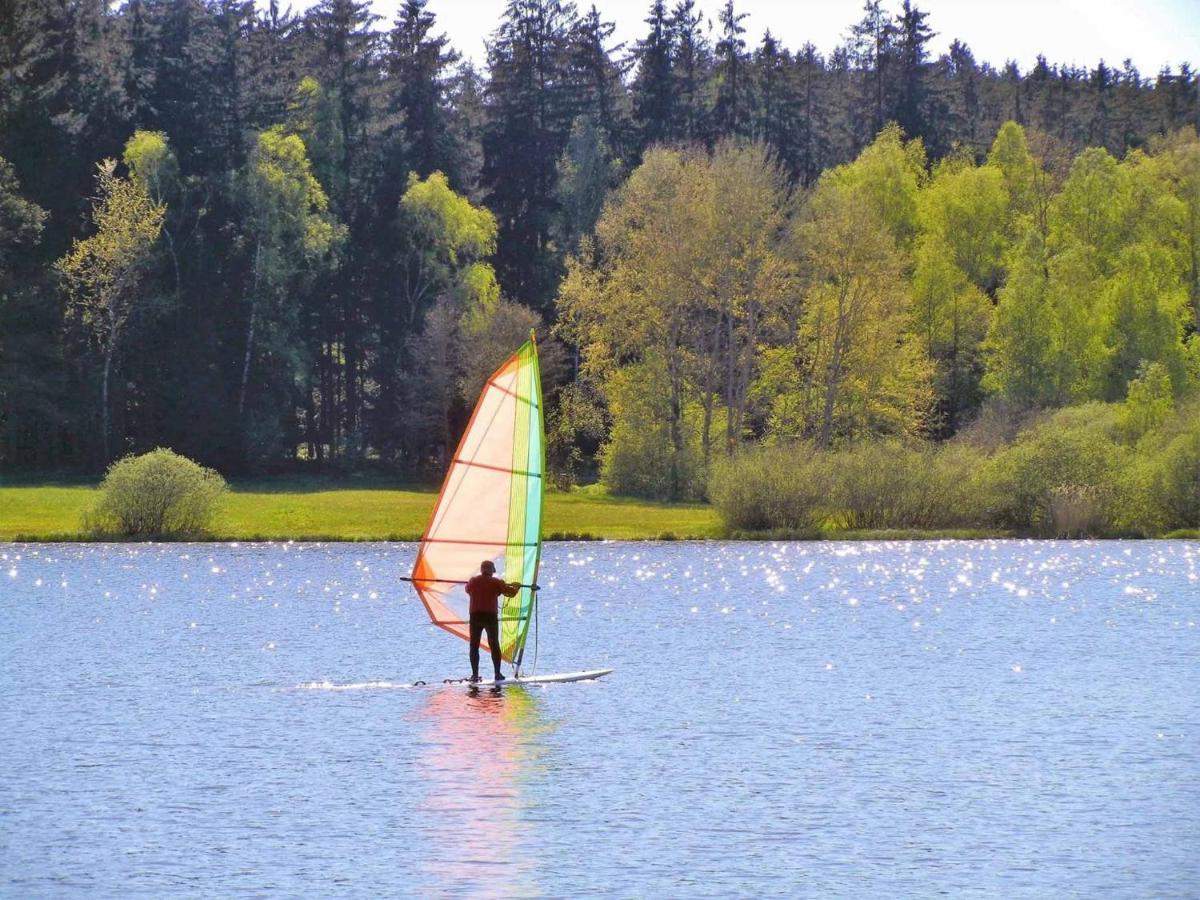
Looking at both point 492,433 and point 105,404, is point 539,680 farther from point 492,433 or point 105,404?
point 105,404

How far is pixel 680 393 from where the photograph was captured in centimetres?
7794

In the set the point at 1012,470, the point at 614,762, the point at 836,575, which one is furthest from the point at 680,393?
the point at 614,762

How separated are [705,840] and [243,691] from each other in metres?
13.1

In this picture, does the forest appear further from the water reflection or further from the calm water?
the water reflection

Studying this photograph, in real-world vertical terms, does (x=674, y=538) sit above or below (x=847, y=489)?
below

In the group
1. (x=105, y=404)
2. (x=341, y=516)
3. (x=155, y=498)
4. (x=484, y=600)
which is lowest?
(x=341, y=516)

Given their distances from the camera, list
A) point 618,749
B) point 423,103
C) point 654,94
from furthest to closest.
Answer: point 654,94, point 423,103, point 618,749

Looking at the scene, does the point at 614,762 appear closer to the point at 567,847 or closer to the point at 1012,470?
the point at 567,847

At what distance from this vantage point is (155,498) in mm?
59906

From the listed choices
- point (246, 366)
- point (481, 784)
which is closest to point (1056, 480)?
point (246, 366)

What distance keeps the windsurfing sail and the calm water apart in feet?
5.92

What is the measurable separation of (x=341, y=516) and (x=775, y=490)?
1633 cm

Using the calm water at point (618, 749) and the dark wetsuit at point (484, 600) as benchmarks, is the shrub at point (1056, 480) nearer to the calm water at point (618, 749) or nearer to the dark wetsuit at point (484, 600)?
the calm water at point (618, 749)

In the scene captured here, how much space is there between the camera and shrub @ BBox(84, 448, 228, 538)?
59625 mm
